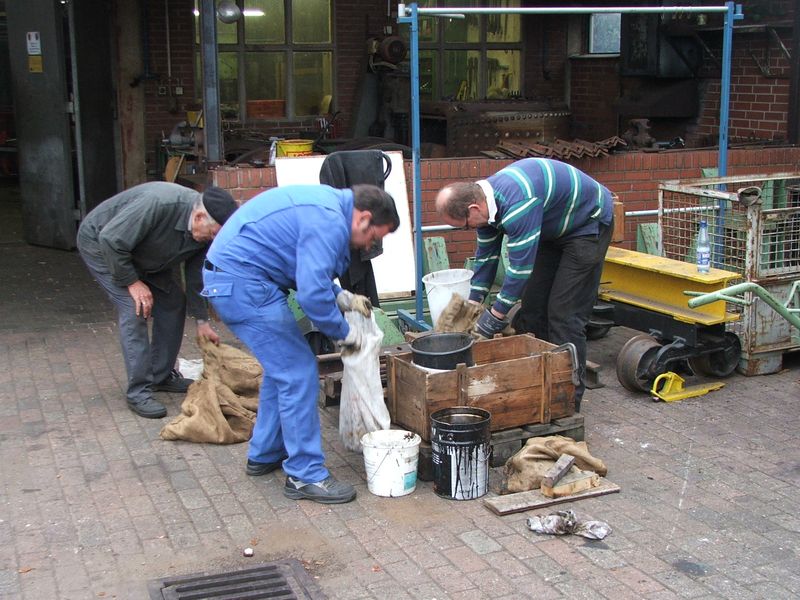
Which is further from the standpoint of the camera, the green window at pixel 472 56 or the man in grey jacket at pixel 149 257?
the green window at pixel 472 56

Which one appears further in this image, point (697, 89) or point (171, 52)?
point (171, 52)

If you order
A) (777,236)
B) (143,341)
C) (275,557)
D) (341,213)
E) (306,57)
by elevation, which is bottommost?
(275,557)

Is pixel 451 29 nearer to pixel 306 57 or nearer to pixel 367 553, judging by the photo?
pixel 306 57

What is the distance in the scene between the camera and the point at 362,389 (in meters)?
5.34

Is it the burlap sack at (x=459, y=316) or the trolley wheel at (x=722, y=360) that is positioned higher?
the burlap sack at (x=459, y=316)

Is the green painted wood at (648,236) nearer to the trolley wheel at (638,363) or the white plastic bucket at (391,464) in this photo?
the trolley wheel at (638,363)

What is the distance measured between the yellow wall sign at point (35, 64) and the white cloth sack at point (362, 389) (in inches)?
287

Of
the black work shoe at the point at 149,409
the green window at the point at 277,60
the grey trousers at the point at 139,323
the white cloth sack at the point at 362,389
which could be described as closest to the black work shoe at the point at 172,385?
the grey trousers at the point at 139,323

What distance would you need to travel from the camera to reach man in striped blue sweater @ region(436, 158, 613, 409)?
5637 mm

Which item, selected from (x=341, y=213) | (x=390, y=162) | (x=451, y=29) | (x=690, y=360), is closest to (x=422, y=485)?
(x=341, y=213)

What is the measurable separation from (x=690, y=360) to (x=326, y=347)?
2546 millimetres

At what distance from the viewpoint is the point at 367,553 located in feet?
15.1

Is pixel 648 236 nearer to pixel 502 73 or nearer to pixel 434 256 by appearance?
pixel 434 256

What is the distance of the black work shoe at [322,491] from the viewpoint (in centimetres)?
510
